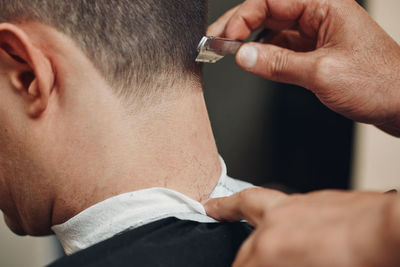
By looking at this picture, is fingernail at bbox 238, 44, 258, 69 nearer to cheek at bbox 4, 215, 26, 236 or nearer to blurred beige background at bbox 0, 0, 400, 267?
cheek at bbox 4, 215, 26, 236

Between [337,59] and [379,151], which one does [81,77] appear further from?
[379,151]

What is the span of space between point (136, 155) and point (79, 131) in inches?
4.7

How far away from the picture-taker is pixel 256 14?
110 centimetres

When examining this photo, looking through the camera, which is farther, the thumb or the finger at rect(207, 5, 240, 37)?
the finger at rect(207, 5, 240, 37)

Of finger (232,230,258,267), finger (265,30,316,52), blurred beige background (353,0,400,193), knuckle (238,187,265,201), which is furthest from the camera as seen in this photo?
blurred beige background (353,0,400,193)

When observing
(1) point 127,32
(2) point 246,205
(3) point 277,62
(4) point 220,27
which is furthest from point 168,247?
(4) point 220,27

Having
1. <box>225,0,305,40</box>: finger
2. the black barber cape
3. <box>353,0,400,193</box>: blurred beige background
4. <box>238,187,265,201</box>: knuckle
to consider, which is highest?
<box>225,0,305,40</box>: finger

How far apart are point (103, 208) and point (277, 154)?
2.31 meters

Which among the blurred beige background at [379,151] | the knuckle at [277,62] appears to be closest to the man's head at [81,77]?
the knuckle at [277,62]

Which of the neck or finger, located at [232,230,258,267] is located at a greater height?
the neck

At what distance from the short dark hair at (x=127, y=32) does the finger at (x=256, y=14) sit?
1.08ft

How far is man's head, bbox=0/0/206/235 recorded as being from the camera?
0.69 meters

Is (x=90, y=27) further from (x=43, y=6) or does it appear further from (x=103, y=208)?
(x=103, y=208)

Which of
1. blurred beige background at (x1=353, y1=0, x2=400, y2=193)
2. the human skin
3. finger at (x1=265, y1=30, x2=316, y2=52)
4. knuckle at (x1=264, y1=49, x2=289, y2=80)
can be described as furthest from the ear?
blurred beige background at (x1=353, y1=0, x2=400, y2=193)
